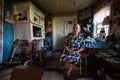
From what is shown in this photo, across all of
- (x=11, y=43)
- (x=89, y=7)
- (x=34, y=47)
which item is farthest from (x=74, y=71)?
(x=89, y=7)

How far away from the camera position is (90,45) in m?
2.78

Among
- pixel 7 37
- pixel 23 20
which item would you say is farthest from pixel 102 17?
pixel 7 37

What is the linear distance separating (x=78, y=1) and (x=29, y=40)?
225 centimetres

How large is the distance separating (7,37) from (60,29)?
10.3ft

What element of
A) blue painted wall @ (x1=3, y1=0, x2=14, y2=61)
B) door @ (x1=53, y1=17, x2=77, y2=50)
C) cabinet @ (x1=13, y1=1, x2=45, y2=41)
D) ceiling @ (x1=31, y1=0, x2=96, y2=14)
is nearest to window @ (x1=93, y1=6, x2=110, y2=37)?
ceiling @ (x1=31, y1=0, x2=96, y2=14)

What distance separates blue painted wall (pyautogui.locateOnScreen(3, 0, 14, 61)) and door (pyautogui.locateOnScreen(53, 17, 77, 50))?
2711mm

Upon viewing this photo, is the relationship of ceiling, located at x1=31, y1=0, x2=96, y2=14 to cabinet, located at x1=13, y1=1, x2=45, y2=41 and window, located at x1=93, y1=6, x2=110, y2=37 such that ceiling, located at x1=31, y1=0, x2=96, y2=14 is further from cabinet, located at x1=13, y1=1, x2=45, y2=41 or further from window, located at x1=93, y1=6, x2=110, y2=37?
window, located at x1=93, y1=6, x2=110, y2=37

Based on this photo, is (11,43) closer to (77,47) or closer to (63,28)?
(77,47)

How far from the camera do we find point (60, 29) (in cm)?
586

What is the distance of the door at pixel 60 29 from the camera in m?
5.78

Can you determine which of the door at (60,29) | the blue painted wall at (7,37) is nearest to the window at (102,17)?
the door at (60,29)

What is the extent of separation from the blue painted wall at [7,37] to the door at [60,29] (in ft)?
8.90

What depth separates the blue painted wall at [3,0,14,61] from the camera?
10.3 ft

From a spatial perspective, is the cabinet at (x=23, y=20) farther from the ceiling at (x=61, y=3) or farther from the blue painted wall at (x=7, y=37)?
the ceiling at (x=61, y=3)
